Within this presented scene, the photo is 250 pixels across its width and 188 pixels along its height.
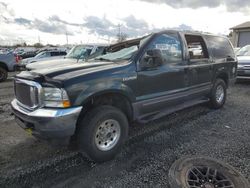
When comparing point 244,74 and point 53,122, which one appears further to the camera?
point 244,74

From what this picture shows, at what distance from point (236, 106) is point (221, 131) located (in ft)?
7.24

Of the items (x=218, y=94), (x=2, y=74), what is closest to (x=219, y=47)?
(x=218, y=94)

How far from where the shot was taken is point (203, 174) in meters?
2.89

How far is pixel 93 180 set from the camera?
2885 millimetres

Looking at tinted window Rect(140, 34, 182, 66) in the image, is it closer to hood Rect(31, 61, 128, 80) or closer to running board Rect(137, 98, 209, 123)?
hood Rect(31, 61, 128, 80)

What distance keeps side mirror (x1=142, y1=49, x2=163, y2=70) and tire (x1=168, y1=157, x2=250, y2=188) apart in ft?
5.12

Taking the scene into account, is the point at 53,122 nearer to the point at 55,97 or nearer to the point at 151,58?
the point at 55,97

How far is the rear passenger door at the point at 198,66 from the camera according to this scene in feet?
15.4

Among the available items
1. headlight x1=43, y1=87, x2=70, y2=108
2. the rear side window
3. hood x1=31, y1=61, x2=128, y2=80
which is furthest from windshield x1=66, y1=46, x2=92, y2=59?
headlight x1=43, y1=87, x2=70, y2=108

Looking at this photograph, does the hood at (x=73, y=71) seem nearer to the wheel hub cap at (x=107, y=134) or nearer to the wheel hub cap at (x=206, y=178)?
the wheel hub cap at (x=107, y=134)

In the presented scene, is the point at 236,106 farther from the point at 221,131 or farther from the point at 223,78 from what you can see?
the point at 221,131

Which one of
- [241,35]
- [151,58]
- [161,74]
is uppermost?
[241,35]

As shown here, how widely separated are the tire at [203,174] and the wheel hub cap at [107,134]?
94 centimetres

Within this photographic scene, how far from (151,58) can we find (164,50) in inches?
21.3
